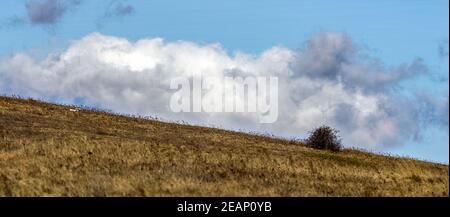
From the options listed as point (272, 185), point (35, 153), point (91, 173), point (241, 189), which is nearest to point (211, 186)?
point (241, 189)

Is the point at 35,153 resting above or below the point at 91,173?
above

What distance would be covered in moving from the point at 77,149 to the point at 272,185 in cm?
1174

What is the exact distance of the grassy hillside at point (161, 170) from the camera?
2211 cm

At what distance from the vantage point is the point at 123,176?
79.2ft

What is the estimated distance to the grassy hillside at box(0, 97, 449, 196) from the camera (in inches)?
870

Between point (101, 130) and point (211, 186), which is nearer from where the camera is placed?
point (211, 186)

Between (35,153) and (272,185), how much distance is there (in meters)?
12.2

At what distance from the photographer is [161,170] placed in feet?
86.8

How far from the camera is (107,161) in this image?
2886cm

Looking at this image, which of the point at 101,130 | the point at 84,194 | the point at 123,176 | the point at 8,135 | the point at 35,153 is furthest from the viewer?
the point at 101,130
